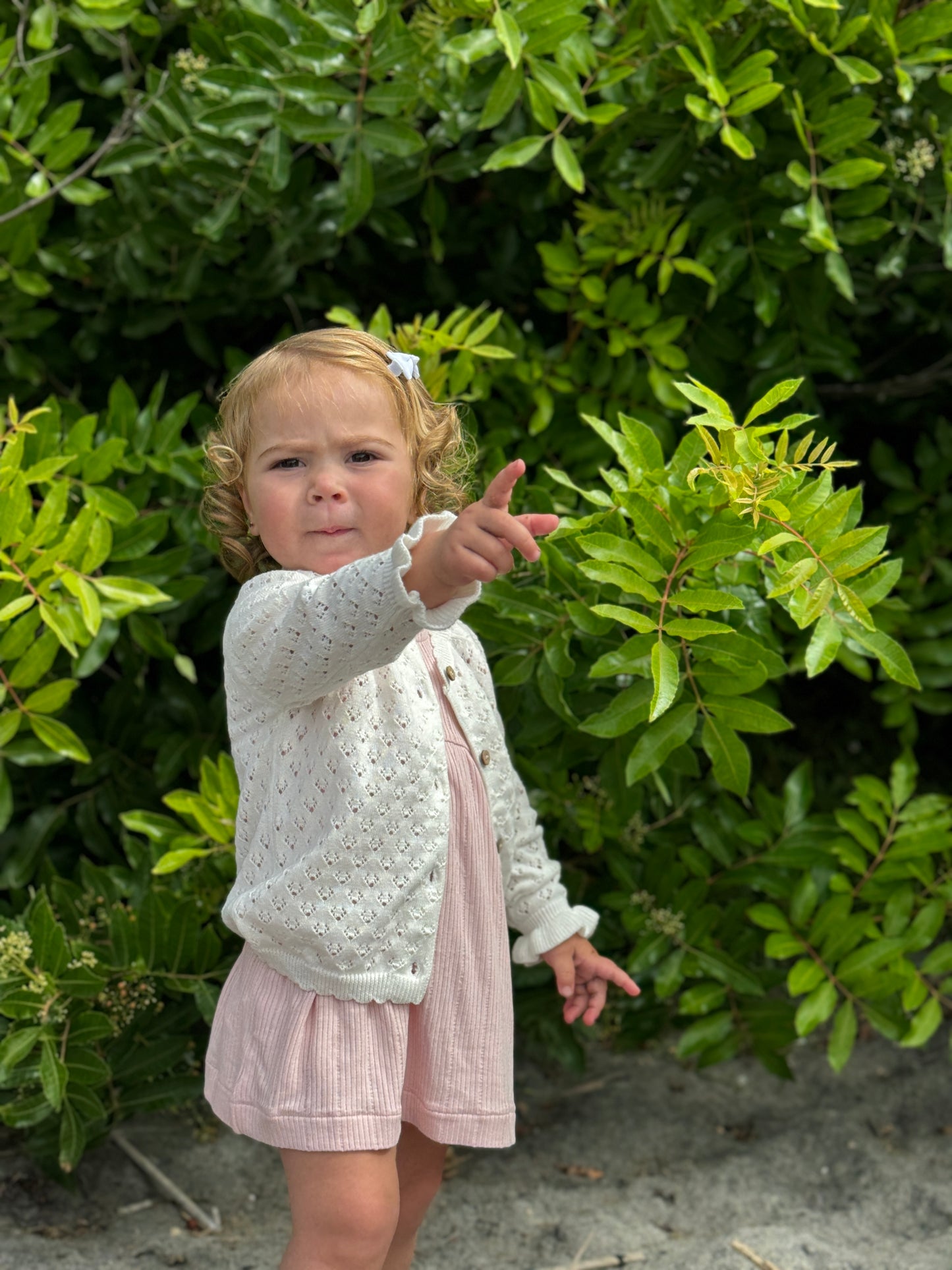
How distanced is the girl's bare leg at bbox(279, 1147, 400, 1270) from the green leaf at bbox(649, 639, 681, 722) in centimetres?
58

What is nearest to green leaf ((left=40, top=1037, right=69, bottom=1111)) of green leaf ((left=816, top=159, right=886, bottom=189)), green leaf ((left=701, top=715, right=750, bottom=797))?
green leaf ((left=701, top=715, right=750, bottom=797))

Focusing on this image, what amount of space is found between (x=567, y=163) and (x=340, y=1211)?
1511 mm

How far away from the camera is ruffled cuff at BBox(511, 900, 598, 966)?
1.78 meters

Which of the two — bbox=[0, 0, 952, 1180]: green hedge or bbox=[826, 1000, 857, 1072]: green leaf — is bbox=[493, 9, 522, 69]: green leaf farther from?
bbox=[826, 1000, 857, 1072]: green leaf

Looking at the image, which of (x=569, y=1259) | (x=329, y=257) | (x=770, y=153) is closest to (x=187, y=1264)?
(x=569, y=1259)

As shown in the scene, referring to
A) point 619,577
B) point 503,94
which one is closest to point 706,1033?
point 619,577

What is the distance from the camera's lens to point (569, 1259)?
7.10 feet

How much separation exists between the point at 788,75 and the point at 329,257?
955mm

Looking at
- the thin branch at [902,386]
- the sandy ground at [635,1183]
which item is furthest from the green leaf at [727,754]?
the thin branch at [902,386]

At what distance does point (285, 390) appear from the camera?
155cm

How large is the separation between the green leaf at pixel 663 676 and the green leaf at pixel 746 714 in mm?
211

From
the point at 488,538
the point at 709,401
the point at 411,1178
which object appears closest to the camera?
the point at 488,538

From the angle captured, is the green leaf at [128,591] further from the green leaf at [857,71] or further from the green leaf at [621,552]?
the green leaf at [857,71]

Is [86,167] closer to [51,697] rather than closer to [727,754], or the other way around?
[51,697]
